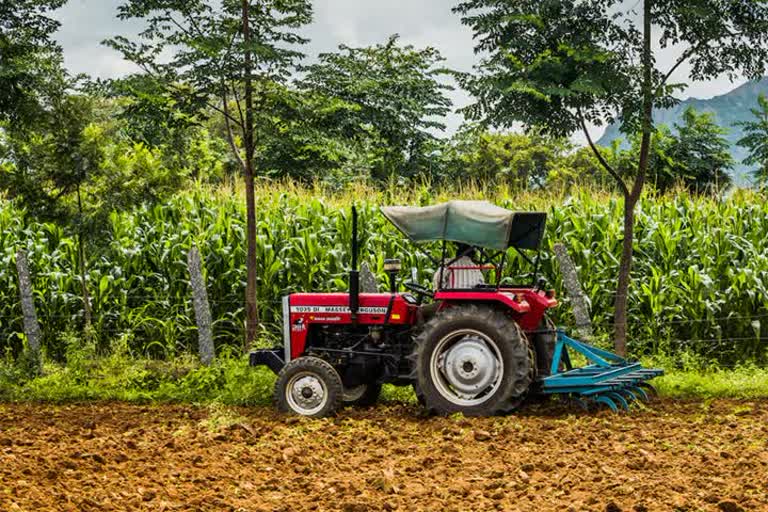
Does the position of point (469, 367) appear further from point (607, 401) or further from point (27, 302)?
point (27, 302)

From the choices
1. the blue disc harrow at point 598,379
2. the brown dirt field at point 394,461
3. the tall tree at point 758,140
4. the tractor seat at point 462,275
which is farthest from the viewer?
the tall tree at point 758,140

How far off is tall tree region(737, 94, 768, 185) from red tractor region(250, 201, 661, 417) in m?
12.0

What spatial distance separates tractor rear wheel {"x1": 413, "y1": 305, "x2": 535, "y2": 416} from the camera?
8.27 m

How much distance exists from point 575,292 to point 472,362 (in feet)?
12.1

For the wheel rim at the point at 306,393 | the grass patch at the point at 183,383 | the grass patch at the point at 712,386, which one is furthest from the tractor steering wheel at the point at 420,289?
the grass patch at the point at 712,386

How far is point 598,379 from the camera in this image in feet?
27.2

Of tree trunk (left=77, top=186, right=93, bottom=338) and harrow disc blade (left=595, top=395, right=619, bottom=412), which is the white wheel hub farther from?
tree trunk (left=77, top=186, right=93, bottom=338)

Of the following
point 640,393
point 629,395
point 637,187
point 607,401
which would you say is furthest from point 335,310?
point 637,187

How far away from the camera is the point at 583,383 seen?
820 cm

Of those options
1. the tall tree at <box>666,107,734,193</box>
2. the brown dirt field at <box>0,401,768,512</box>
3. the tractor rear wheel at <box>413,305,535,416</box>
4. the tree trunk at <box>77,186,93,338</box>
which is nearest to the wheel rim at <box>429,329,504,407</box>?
the tractor rear wheel at <box>413,305,535,416</box>

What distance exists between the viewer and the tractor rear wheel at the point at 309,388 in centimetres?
868

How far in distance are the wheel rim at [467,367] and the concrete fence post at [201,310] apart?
4.17 meters

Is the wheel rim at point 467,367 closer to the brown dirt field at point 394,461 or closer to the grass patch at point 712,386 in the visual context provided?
the brown dirt field at point 394,461

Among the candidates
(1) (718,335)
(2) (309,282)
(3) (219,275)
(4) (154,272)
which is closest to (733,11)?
(1) (718,335)
